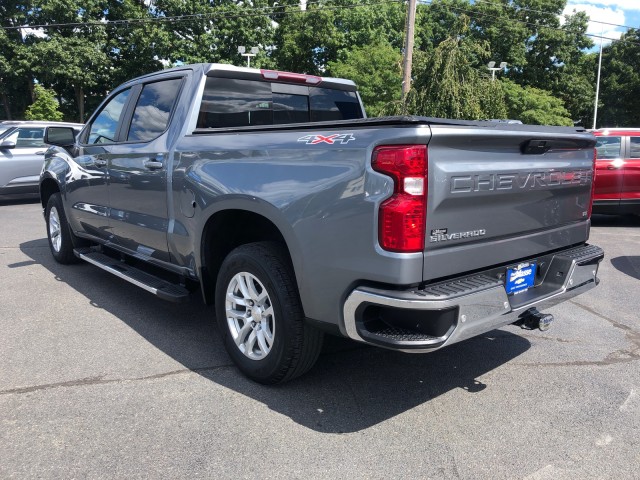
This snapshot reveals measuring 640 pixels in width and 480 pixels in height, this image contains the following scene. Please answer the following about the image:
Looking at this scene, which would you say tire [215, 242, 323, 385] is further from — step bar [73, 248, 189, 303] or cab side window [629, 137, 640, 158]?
cab side window [629, 137, 640, 158]

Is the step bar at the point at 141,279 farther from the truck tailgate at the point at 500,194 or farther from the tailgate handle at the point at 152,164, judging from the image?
the truck tailgate at the point at 500,194

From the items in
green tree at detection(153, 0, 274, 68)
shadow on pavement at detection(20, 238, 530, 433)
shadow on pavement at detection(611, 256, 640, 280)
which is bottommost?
shadow on pavement at detection(611, 256, 640, 280)

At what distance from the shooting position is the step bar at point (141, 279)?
386 centimetres

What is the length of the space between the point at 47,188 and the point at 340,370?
487cm

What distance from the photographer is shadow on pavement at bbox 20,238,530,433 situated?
3059 millimetres

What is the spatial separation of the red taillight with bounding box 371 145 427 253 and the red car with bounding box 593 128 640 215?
8382 mm

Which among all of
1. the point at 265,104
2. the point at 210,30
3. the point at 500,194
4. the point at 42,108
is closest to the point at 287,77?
the point at 265,104

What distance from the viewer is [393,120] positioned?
8.14 ft

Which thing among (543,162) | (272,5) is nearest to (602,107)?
(272,5)

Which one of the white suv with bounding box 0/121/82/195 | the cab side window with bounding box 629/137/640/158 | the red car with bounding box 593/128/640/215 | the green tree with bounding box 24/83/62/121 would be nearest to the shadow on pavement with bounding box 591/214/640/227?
the red car with bounding box 593/128/640/215

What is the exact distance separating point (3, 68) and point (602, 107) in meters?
41.8

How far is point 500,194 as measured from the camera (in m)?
2.83

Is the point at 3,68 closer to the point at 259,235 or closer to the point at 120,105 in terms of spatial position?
the point at 120,105

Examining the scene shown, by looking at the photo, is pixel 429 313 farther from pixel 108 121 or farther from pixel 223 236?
pixel 108 121
